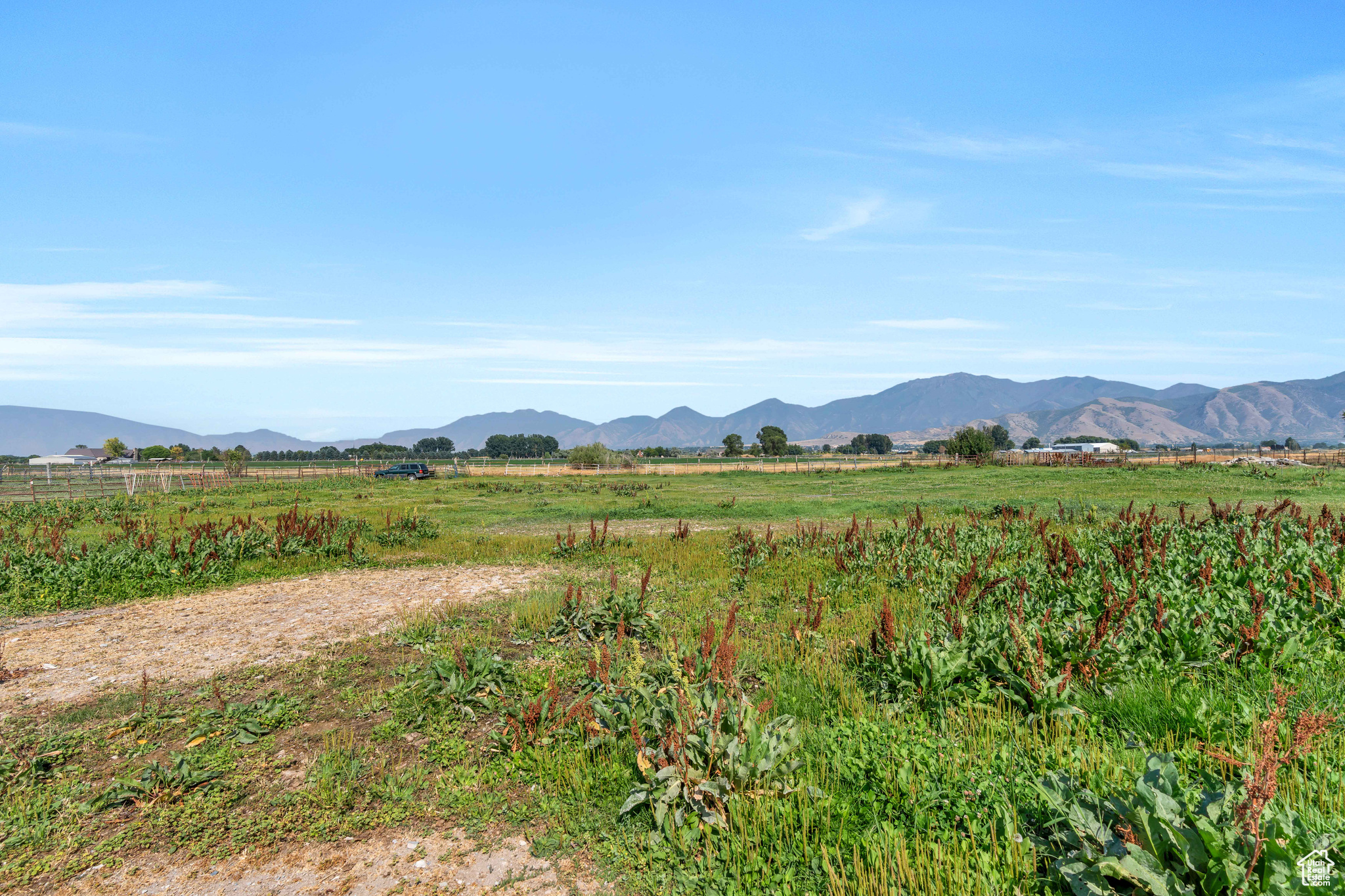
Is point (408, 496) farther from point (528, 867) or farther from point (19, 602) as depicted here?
point (528, 867)

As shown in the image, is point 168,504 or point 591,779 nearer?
point 591,779

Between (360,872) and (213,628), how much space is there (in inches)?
267

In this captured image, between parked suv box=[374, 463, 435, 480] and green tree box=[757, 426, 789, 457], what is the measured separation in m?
77.2

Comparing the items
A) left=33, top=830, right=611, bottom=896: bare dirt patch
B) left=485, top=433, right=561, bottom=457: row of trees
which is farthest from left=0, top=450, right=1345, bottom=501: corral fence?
left=485, top=433, right=561, bottom=457: row of trees

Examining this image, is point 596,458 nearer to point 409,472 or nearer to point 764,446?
point 409,472

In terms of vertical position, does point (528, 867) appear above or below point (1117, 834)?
below

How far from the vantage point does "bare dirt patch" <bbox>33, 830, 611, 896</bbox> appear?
3.74 meters

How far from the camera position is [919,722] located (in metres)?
5.05

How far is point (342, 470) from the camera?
72562 millimetres

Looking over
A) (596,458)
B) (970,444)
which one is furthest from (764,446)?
(970,444)

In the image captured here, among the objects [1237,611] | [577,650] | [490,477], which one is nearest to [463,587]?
[577,650]

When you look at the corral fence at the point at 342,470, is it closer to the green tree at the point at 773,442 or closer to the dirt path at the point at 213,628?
the dirt path at the point at 213,628

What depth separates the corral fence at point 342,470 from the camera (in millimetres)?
39938

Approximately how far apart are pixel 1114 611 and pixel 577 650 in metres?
5.44
